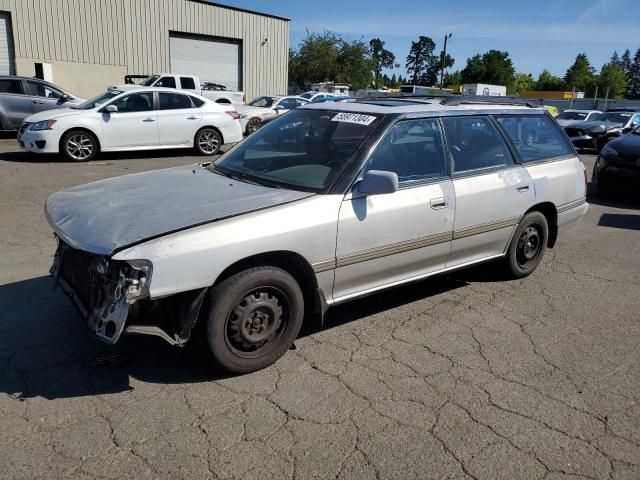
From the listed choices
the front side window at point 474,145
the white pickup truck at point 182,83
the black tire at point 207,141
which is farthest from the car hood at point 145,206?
the white pickup truck at point 182,83

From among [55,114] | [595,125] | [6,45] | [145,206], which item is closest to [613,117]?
[595,125]

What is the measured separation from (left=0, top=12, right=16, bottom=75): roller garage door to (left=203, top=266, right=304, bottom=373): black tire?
79.6 ft

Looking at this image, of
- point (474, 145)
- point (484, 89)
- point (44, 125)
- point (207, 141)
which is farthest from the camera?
point (484, 89)

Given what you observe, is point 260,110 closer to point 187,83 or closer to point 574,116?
point 187,83

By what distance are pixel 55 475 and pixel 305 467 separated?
1.13 meters

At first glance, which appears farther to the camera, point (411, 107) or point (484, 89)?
point (484, 89)

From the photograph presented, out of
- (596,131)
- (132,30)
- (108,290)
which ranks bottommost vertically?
(108,290)

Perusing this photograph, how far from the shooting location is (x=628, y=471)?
2.63 meters

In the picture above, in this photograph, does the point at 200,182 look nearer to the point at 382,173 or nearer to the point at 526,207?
the point at 382,173

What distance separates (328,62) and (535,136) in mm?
56232

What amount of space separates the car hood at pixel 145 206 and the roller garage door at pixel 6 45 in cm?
2275

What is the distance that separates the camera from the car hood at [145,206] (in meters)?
3.01

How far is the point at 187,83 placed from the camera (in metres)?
20.1

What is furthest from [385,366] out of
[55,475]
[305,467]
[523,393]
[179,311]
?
[55,475]
